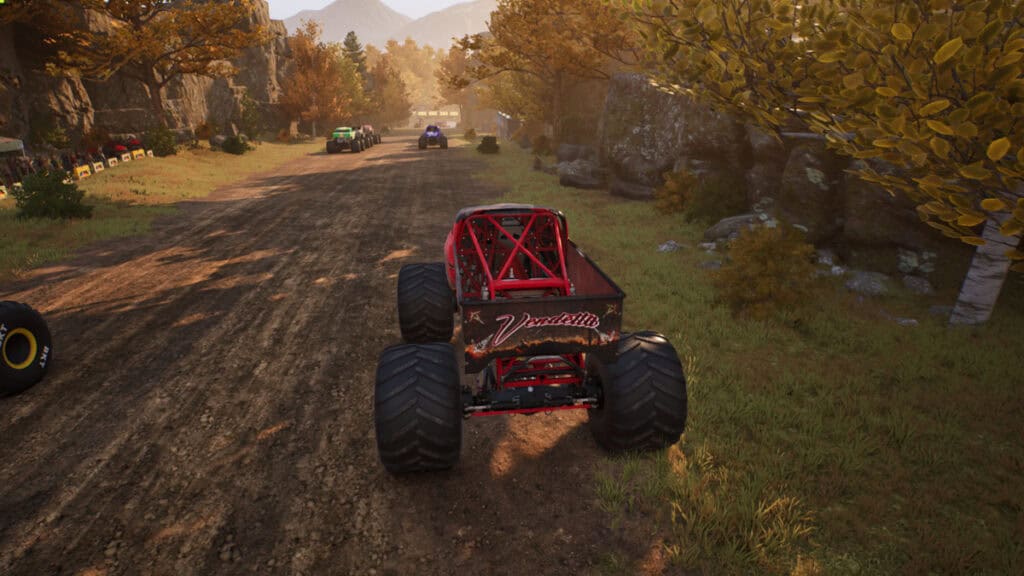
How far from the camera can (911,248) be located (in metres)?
8.58

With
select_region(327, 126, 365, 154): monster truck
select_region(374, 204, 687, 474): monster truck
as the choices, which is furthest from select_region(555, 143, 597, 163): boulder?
select_region(374, 204, 687, 474): monster truck

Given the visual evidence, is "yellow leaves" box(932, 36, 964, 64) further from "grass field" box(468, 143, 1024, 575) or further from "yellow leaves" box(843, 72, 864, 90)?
"grass field" box(468, 143, 1024, 575)

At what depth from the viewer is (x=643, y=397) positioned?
4.16 m

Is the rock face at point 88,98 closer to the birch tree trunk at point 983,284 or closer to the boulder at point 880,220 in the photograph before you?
the boulder at point 880,220

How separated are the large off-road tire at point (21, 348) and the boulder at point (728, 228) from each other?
1131cm

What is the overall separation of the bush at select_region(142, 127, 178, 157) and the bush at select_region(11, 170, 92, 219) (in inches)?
451

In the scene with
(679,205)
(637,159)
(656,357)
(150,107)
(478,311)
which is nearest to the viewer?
(478,311)

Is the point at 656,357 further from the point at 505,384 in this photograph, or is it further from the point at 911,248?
the point at 911,248

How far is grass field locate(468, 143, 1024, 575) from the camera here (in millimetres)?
3562

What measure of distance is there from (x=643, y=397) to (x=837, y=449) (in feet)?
6.64

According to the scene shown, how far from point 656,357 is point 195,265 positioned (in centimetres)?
931

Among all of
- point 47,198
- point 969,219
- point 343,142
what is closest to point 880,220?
point 969,219

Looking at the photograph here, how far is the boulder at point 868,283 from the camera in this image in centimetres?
806

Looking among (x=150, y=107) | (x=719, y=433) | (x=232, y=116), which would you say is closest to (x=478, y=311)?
(x=719, y=433)
